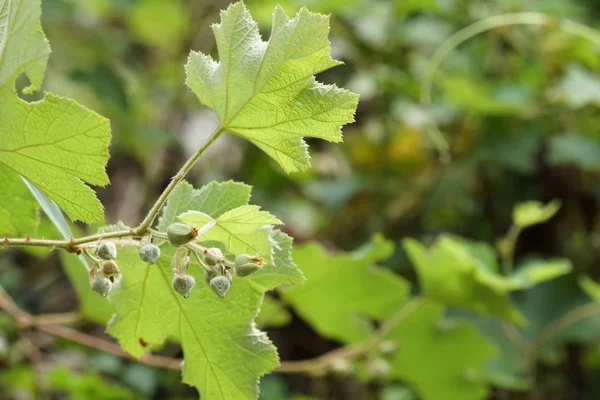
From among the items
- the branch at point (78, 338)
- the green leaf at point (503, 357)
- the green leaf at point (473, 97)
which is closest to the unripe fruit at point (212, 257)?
the branch at point (78, 338)

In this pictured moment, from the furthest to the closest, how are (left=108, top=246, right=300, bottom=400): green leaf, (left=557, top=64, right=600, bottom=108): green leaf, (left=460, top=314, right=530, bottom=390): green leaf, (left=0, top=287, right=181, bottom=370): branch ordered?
(left=557, top=64, right=600, bottom=108): green leaf, (left=460, top=314, right=530, bottom=390): green leaf, (left=0, top=287, right=181, bottom=370): branch, (left=108, top=246, right=300, bottom=400): green leaf

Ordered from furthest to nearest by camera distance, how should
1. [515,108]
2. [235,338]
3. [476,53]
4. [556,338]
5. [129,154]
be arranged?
[129,154] < [476,53] < [515,108] < [556,338] < [235,338]

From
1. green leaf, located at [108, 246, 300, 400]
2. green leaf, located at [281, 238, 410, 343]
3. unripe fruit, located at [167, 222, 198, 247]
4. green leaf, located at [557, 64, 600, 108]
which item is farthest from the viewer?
green leaf, located at [557, 64, 600, 108]

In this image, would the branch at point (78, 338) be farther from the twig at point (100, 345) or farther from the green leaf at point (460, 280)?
the green leaf at point (460, 280)

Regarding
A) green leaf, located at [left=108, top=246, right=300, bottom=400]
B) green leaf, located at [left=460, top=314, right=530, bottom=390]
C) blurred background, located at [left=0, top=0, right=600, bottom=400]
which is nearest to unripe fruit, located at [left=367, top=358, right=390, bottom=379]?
green leaf, located at [left=460, top=314, right=530, bottom=390]

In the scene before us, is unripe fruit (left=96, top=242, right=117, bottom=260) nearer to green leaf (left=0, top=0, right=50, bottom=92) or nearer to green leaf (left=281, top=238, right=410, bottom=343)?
green leaf (left=0, top=0, right=50, bottom=92)

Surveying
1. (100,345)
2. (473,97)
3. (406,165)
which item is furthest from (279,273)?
(406,165)

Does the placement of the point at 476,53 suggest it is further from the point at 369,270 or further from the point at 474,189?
the point at 369,270

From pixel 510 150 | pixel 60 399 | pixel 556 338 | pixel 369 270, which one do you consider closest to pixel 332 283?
pixel 369 270
